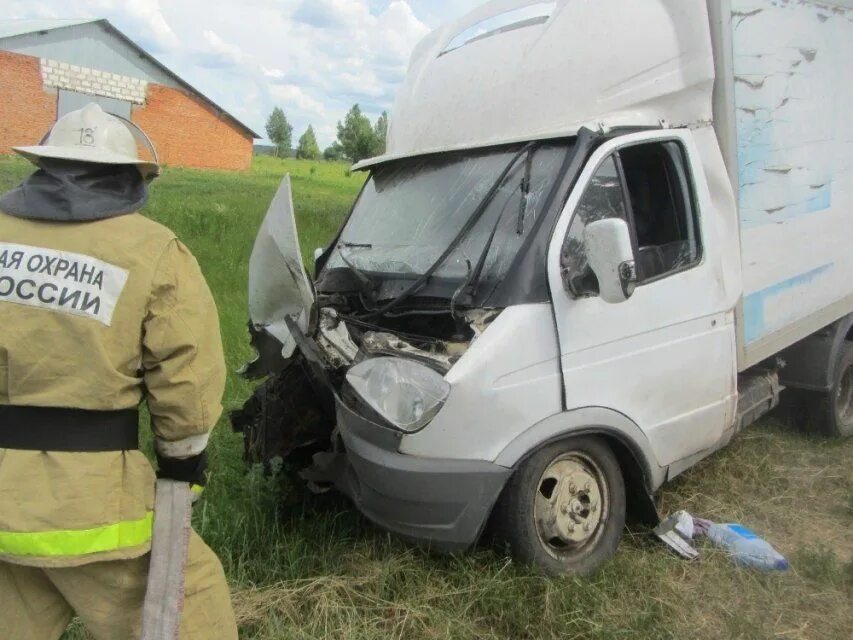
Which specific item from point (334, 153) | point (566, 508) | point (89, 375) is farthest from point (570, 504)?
point (334, 153)

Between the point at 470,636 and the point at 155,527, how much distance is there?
1291mm

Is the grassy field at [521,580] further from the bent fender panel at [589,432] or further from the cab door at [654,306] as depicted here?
the cab door at [654,306]

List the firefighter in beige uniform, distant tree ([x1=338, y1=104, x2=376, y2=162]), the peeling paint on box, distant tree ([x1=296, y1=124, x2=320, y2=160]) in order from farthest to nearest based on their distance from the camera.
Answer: distant tree ([x1=296, y1=124, x2=320, y2=160]), distant tree ([x1=338, y1=104, x2=376, y2=162]), the peeling paint on box, the firefighter in beige uniform

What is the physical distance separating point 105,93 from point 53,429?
40.2 m

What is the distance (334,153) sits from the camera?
3019 inches

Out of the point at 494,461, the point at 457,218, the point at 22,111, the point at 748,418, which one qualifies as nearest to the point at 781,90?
the point at 748,418

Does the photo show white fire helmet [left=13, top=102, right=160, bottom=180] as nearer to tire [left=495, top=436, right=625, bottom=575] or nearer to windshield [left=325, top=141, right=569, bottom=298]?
windshield [left=325, top=141, right=569, bottom=298]

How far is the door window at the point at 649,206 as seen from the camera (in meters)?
3.15

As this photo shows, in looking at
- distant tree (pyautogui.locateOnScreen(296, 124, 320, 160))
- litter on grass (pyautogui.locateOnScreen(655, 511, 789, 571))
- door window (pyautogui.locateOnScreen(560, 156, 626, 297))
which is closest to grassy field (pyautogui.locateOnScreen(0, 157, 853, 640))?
litter on grass (pyautogui.locateOnScreen(655, 511, 789, 571))

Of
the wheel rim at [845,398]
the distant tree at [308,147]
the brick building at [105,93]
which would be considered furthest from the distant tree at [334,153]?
the wheel rim at [845,398]

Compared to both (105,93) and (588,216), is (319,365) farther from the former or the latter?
(105,93)

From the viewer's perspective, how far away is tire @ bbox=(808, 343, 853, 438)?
485 cm

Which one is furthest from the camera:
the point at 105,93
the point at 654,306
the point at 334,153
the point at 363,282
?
the point at 334,153

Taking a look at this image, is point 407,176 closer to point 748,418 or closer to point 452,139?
point 452,139
